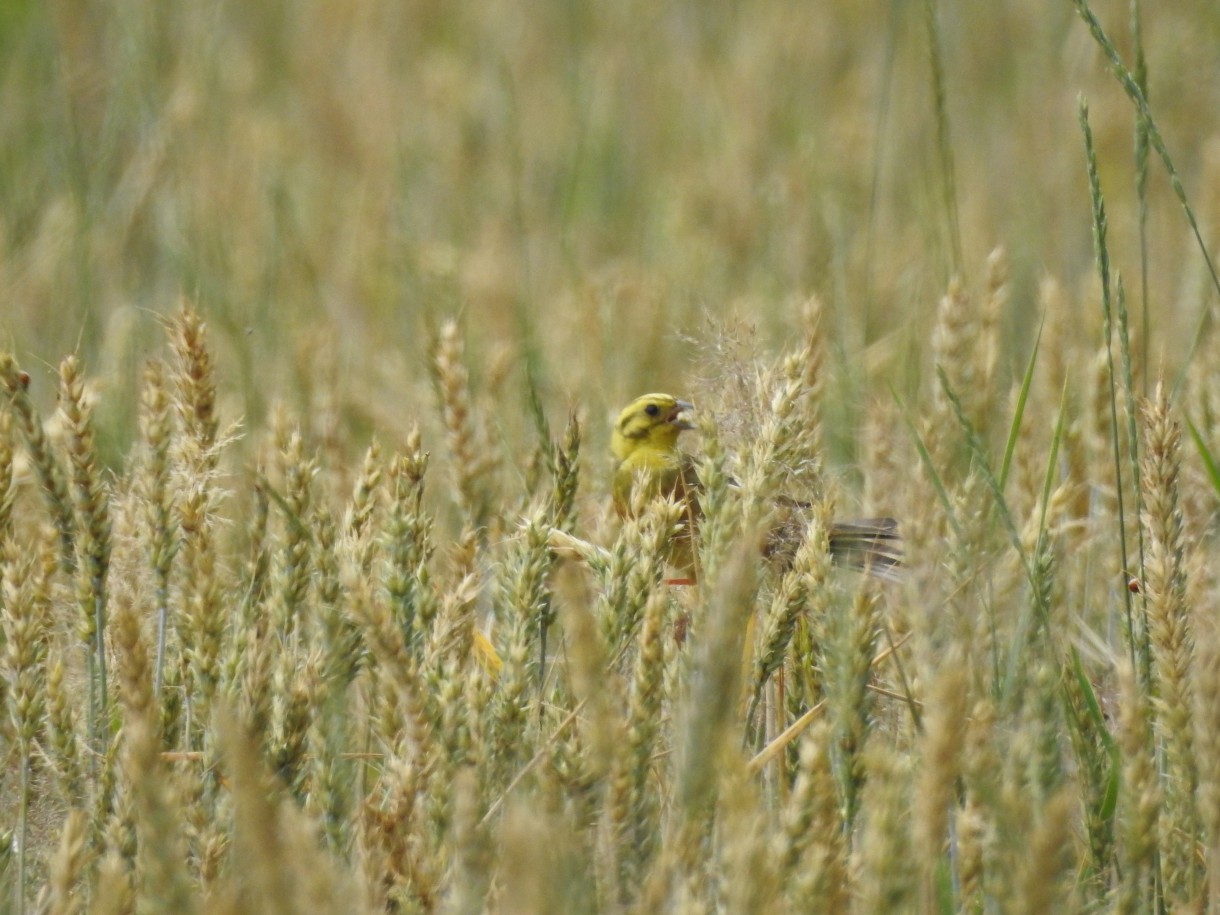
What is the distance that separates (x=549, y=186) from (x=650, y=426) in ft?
11.9

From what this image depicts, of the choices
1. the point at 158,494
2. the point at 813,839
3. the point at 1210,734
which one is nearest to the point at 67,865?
the point at 158,494

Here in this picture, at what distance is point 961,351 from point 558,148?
4.76 m

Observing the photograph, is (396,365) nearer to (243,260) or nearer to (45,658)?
(243,260)

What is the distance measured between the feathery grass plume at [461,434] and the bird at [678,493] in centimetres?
24

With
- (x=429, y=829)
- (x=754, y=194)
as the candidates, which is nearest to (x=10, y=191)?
(x=754, y=194)

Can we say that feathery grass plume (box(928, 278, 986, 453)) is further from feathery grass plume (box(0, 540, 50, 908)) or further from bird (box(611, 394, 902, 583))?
feathery grass plume (box(0, 540, 50, 908))

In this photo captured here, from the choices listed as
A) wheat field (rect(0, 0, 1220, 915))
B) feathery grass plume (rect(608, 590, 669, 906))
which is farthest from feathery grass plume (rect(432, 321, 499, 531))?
feathery grass plume (rect(608, 590, 669, 906))

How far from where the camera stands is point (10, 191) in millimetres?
4410

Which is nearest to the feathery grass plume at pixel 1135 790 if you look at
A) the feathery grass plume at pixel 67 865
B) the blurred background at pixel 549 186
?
the blurred background at pixel 549 186

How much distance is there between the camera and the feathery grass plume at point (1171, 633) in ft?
5.41

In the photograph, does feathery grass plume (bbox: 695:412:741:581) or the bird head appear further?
the bird head

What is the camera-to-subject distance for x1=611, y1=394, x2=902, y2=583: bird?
2.23m

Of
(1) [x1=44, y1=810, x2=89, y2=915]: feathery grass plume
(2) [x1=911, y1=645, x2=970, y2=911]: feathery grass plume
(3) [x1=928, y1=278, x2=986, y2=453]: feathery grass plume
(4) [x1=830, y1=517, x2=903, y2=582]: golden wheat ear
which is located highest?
(3) [x1=928, y1=278, x2=986, y2=453]: feathery grass plume

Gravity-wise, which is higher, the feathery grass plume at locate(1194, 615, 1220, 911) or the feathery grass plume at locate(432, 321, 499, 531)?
the feathery grass plume at locate(432, 321, 499, 531)
